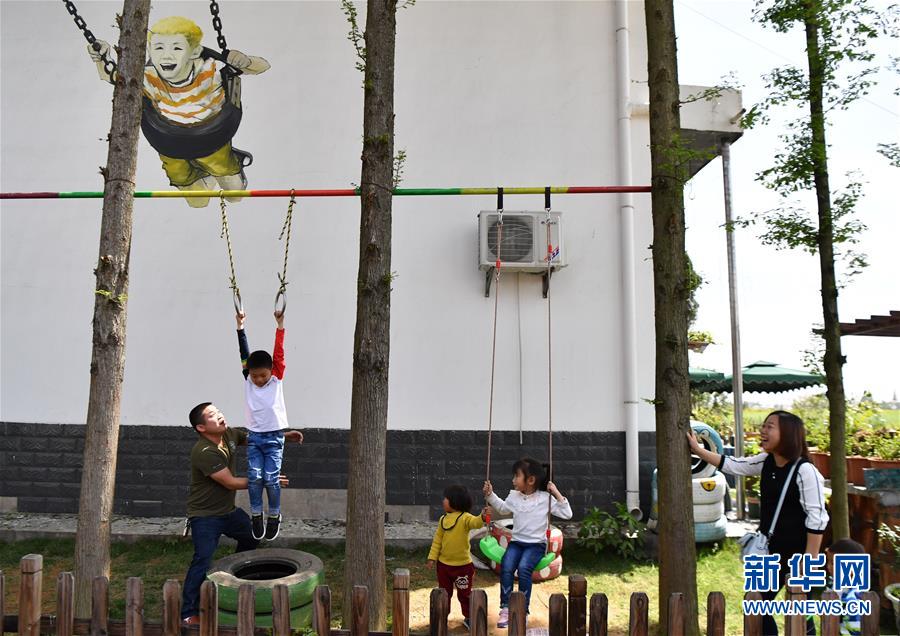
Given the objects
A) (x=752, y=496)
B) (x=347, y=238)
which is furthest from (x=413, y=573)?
(x=752, y=496)

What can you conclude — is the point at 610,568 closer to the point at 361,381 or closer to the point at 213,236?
the point at 361,381

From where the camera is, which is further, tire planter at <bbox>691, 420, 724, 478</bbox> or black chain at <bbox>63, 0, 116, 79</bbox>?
black chain at <bbox>63, 0, 116, 79</bbox>

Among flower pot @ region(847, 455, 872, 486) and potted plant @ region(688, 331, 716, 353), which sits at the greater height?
potted plant @ region(688, 331, 716, 353)

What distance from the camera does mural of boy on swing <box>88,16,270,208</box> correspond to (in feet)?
24.2

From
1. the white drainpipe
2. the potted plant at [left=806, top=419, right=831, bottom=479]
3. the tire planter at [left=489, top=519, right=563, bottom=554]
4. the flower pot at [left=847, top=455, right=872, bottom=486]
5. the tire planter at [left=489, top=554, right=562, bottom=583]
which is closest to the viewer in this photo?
the tire planter at [left=489, top=554, right=562, bottom=583]

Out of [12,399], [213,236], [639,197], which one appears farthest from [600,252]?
[12,399]

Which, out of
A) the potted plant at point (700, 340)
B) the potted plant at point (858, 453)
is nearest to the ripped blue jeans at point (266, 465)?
the potted plant at point (858, 453)

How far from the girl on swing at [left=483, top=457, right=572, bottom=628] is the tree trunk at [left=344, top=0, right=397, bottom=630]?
3.14 ft

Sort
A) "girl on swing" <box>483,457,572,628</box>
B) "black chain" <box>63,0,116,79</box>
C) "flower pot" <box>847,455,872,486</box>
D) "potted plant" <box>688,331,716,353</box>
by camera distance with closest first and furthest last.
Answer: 1. "girl on swing" <box>483,457,572,628</box>
2. "flower pot" <box>847,455,872,486</box>
3. "black chain" <box>63,0,116,79</box>
4. "potted plant" <box>688,331,716,353</box>

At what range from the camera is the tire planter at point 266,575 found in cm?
423

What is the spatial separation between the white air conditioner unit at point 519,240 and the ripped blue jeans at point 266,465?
2.77 meters

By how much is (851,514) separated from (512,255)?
154 inches

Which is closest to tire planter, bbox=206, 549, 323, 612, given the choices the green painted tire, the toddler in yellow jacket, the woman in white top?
the green painted tire

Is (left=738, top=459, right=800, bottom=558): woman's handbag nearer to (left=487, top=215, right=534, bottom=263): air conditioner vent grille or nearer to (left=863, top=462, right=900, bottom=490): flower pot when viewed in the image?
(left=863, top=462, right=900, bottom=490): flower pot
